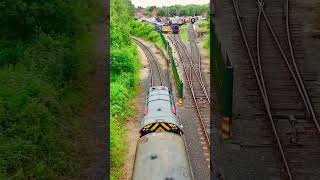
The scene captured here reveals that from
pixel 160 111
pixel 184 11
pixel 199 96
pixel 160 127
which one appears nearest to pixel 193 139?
pixel 160 111

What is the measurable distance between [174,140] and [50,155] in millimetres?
3801

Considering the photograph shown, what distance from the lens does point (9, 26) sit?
1855 cm

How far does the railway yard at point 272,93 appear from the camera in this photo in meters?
12.3

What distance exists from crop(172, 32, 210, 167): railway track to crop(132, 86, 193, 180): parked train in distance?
275 cm

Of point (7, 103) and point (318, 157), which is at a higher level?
point (7, 103)

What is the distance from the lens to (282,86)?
1512 cm

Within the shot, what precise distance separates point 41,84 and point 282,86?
8.42 metres

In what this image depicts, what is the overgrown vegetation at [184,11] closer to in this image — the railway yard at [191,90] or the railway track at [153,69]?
the railway yard at [191,90]

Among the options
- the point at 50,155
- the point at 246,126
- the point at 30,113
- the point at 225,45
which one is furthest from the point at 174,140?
the point at 225,45

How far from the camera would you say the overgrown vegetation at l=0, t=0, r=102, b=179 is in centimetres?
1225

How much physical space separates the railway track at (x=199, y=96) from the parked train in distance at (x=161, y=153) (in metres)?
2.75

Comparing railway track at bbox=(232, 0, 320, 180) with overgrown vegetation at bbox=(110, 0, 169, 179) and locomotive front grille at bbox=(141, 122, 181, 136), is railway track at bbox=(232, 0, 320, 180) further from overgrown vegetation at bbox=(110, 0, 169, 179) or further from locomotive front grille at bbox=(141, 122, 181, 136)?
overgrown vegetation at bbox=(110, 0, 169, 179)

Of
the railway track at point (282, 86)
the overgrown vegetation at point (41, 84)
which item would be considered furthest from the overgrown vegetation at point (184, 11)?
the railway track at point (282, 86)

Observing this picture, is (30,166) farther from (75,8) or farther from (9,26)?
(75,8)
